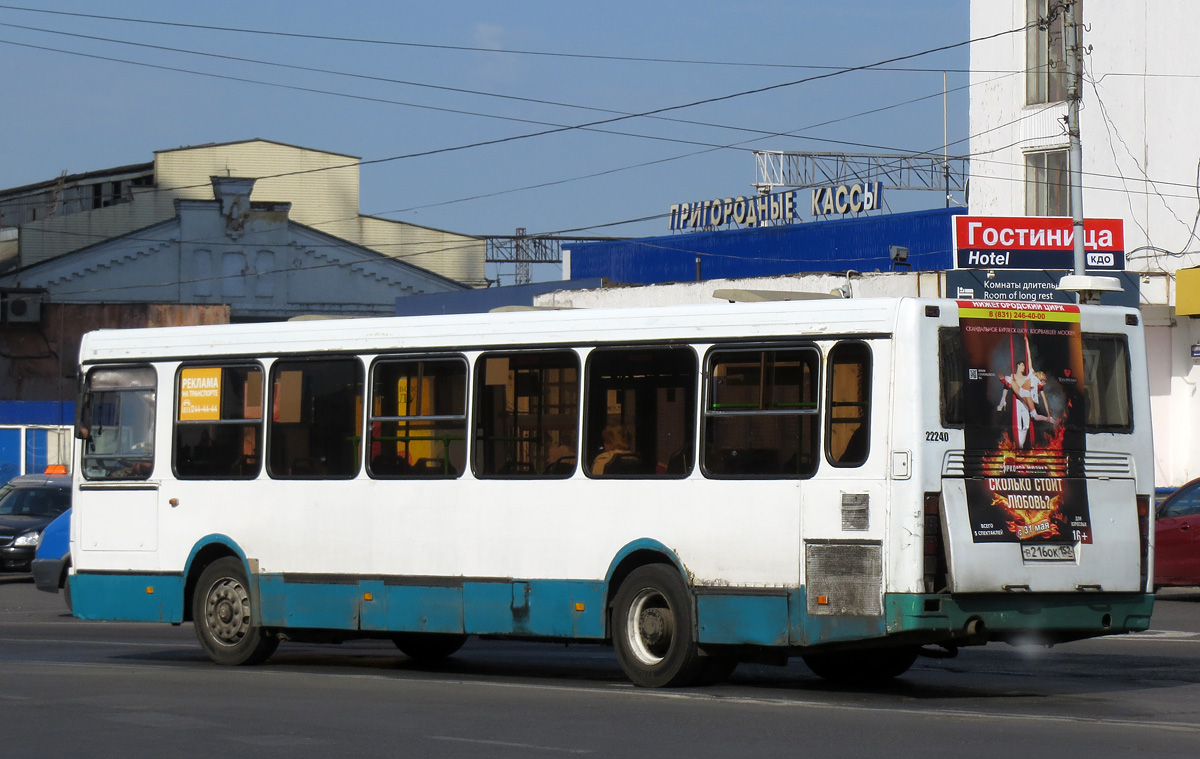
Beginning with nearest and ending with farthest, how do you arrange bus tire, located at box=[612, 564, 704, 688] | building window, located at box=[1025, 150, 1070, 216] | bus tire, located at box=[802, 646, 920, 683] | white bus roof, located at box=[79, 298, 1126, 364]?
white bus roof, located at box=[79, 298, 1126, 364] < bus tire, located at box=[612, 564, 704, 688] < bus tire, located at box=[802, 646, 920, 683] < building window, located at box=[1025, 150, 1070, 216]

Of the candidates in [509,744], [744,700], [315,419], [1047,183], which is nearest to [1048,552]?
[744,700]

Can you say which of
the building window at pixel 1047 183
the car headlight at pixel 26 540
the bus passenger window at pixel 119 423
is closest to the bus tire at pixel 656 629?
the bus passenger window at pixel 119 423

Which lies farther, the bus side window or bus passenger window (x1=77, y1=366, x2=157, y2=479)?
bus passenger window (x1=77, y1=366, x2=157, y2=479)

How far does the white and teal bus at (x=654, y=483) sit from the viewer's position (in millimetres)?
11148

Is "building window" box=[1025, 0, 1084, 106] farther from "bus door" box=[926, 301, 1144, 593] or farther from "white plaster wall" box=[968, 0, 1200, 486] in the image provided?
"bus door" box=[926, 301, 1144, 593]

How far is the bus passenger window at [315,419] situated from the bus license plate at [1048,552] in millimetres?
5337

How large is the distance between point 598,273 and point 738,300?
42773 millimetres

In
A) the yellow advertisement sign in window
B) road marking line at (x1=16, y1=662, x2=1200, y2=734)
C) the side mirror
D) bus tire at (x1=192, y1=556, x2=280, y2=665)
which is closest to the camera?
road marking line at (x1=16, y1=662, x2=1200, y2=734)

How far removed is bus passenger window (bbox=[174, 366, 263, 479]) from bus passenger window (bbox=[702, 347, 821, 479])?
435 cm

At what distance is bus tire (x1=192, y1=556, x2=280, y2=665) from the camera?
47.3 ft

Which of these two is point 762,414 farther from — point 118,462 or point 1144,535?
point 118,462

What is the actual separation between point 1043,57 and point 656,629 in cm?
2694

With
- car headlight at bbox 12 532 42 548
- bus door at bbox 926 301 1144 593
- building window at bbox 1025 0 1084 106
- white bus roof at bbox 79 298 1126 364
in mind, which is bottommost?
car headlight at bbox 12 532 42 548

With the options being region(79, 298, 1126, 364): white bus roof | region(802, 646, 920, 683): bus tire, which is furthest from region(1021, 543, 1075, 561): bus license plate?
region(802, 646, 920, 683): bus tire
